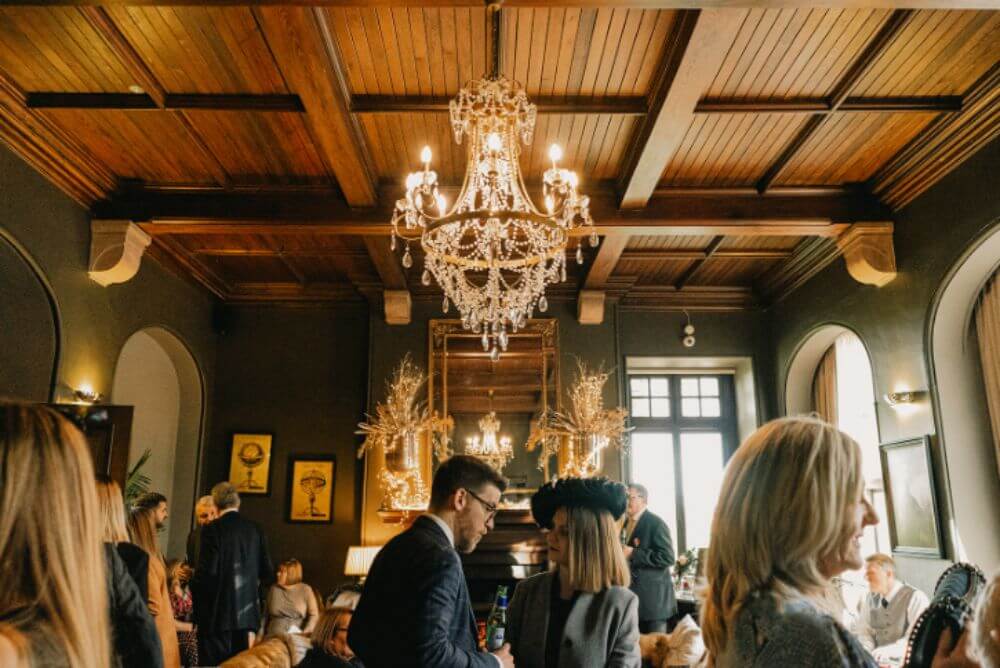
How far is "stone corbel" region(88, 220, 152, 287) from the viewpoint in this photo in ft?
20.9

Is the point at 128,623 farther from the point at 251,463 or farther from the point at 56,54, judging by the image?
the point at 251,463

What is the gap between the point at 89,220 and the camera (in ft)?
21.0

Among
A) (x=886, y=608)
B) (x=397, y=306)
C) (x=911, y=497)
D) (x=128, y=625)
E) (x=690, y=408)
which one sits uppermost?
(x=397, y=306)

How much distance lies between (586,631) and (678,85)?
331 centimetres

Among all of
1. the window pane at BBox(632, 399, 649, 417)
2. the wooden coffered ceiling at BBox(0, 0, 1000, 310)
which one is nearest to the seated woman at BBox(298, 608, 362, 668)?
the wooden coffered ceiling at BBox(0, 0, 1000, 310)

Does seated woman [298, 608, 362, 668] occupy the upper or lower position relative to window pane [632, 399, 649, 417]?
lower

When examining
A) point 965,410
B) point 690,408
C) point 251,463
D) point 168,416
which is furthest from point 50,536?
point 690,408

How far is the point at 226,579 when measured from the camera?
17.0ft

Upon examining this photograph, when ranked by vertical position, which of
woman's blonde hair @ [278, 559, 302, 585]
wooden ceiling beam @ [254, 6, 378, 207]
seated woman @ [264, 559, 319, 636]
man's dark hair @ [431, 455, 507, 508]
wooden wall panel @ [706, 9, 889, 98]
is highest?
wooden wall panel @ [706, 9, 889, 98]

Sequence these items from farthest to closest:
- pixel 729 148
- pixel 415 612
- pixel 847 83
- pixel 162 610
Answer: pixel 729 148, pixel 847 83, pixel 162 610, pixel 415 612

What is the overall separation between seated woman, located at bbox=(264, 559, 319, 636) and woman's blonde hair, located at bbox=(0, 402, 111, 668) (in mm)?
5700

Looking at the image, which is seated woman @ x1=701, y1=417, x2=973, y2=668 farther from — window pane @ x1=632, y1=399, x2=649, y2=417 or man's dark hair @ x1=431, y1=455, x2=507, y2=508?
window pane @ x1=632, y1=399, x2=649, y2=417

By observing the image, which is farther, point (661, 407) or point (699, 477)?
point (661, 407)

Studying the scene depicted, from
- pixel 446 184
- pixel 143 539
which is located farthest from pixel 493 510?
pixel 446 184
